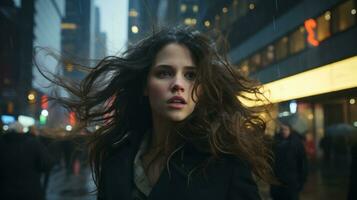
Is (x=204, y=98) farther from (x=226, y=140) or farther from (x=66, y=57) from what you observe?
(x=66, y=57)

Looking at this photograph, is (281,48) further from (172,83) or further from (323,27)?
(172,83)

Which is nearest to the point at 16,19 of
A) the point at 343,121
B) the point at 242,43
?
the point at 242,43

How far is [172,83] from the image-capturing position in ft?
6.94

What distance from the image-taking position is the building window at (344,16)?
19.3 ft

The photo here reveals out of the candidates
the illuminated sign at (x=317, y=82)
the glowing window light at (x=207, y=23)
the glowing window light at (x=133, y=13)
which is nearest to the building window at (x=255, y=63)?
the illuminated sign at (x=317, y=82)

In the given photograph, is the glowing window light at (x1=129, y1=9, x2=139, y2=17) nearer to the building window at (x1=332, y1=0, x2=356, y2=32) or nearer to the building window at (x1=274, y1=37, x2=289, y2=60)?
the building window at (x1=274, y1=37, x2=289, y2=60)

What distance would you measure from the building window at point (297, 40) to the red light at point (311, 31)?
0.42ft

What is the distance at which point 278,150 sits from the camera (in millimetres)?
6875

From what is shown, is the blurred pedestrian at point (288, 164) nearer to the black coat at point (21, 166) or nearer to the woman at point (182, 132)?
the black coat at point (21, 166)

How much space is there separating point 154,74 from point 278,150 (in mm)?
4926

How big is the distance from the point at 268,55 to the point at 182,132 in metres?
3.28

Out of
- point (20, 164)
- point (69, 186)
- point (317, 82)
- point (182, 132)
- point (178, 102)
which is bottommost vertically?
point (69, 186)

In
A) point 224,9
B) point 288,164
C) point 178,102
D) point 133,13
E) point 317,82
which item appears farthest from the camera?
point 288,164

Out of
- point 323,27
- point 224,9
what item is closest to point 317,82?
point 224,9
